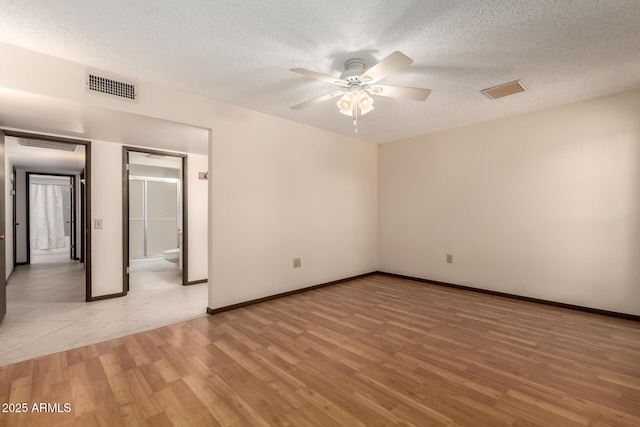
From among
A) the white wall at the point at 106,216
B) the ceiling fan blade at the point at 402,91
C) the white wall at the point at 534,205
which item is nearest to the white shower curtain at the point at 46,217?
the white wall at the point at 106,216

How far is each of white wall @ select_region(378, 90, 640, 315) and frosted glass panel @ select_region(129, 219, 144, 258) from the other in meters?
6.03

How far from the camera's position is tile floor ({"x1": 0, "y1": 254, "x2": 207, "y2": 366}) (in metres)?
2.58

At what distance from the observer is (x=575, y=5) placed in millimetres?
1730

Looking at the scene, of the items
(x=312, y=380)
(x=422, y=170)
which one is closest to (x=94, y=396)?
(x=312, y=380)

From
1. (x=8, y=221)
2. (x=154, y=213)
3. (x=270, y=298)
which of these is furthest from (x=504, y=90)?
(x=8, y=221)

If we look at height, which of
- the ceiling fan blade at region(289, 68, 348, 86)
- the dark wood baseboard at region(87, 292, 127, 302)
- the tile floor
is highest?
the ceiling fan blade at region(289, 68, 348, 86)

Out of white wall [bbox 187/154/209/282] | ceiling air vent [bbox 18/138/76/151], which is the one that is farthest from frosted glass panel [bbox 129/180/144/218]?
white wall [bbox 187/154/209/282]

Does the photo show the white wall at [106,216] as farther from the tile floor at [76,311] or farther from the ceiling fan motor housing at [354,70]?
the ceiling fan motor housing at [354,70]

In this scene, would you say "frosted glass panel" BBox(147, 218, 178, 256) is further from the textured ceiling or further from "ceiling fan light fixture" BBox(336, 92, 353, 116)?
"ceiling fan light fixture" BBox(336, 92, 353, 116)

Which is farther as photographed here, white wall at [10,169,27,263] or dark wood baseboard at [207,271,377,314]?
white wall at [10,169,27,263]

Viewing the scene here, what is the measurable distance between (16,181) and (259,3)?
26.9 feet

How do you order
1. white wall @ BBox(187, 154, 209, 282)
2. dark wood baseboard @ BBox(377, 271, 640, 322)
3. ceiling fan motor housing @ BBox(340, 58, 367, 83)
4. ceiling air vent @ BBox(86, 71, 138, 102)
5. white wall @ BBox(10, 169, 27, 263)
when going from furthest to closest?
white wall @ BBox(10, 169, 27, 263) < white wall @ BBox(187, 154, 209, 282) < dark wood baseboard @ BBox(377, 271, 640, 322) < ceiling air vent @ BBox(86, 71, 138, 102) < ceiling fan motor housing @ BBox(340, 58, 367, 83)

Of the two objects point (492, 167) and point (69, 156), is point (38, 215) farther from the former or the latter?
point (492, 167)

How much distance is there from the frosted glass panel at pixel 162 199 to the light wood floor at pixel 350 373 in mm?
5100
